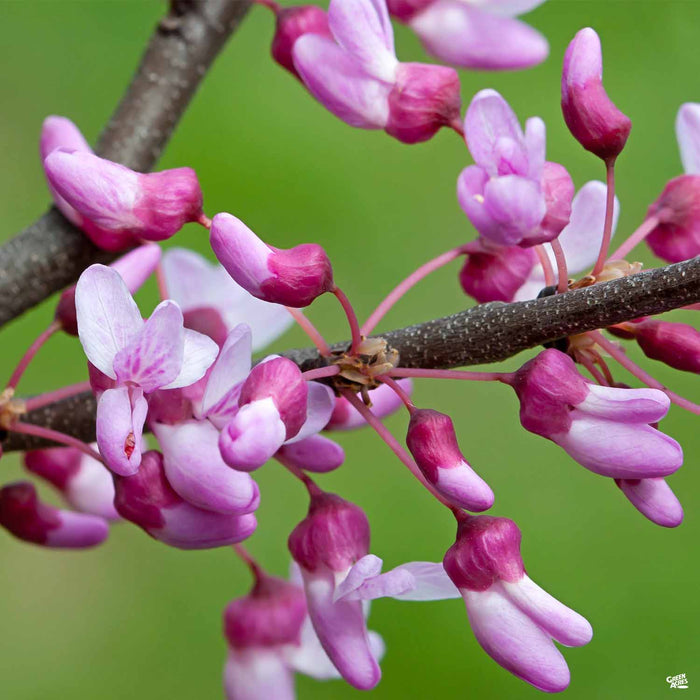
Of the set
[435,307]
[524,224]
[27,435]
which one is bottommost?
[435,307]

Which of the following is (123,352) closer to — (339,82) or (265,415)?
(265,415)

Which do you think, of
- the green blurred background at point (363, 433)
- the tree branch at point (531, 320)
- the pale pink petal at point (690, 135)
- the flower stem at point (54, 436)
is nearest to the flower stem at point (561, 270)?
the tree branch at point (531, 320)

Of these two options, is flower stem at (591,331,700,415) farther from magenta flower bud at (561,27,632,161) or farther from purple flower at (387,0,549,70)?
purple flower at (387,0,549,70)

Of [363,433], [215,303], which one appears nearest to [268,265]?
[215,303]

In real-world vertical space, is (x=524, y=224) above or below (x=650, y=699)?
above

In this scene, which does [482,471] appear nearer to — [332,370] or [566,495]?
[566,495]

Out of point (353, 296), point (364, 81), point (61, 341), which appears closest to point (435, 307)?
point (353, 296)

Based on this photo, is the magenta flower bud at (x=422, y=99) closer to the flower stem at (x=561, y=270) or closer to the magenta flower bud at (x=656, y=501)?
the flower stem at (x=561, y=270)
